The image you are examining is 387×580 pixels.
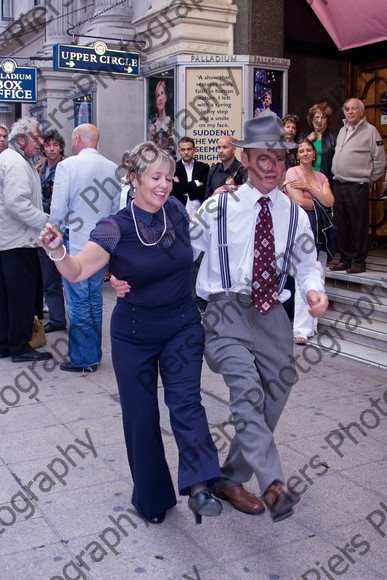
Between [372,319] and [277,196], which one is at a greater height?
[277,196]

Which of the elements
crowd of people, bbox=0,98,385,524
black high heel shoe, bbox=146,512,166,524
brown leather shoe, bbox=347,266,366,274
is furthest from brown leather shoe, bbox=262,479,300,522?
brown leather shoe, bbox=347,266,366,274

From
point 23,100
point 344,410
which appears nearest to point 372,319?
point 344,410

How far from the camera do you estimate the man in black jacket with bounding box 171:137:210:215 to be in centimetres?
899

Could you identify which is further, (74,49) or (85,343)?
(74,49)

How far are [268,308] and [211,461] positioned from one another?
0.76 m

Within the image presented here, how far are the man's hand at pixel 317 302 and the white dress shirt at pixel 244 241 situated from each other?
0.06 metres

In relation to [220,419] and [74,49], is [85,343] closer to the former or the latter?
[220,419]

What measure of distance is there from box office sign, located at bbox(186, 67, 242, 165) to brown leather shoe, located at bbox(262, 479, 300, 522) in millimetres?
7429

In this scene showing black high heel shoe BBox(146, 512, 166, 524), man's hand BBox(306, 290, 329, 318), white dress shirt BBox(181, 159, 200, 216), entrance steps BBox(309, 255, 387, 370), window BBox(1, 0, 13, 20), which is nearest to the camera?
man's hand BBox(306, 290, 329, 318)

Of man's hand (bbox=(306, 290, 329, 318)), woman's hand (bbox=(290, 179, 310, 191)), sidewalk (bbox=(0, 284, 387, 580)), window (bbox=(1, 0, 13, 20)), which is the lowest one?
sidewalk (bbox=(0, 284, 387, 580))

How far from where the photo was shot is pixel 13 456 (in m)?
4.56

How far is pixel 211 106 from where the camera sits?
10.0 metres

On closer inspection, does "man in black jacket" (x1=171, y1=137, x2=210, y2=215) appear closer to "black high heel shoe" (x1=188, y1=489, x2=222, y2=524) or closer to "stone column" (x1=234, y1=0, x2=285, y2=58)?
"stone column" (x1=234, y1=0, x2=285, y2=58)

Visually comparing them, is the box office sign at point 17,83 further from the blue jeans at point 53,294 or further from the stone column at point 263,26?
the blue jeans at point 53,294
